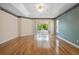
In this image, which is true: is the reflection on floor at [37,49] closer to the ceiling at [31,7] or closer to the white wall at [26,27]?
the ceiling at [31,7]

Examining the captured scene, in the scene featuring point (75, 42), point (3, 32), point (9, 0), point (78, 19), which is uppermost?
point (9, 0)

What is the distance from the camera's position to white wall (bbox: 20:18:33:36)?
37.5 ft

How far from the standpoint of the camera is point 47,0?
2959 millimetres

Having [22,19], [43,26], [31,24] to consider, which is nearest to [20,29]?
[22,19]

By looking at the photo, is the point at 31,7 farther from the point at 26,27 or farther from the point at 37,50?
the point at 26,27

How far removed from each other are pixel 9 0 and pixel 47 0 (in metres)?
0.82

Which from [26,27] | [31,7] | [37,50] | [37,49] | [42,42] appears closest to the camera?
[37,50]

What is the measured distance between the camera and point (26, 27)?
40.5 feet

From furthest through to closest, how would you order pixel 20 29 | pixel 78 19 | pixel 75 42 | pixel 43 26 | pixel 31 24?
pixel 43 26 → pixel 31 24 → pixel 20 29 → pixel 75 42 → pixel 78 19

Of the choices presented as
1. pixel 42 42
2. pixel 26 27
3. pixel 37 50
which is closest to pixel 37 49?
pixel 37 50

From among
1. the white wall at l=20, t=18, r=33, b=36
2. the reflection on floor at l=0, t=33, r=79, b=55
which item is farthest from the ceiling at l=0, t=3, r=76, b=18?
the white wall at l=20, t=18, r=33, b=36
